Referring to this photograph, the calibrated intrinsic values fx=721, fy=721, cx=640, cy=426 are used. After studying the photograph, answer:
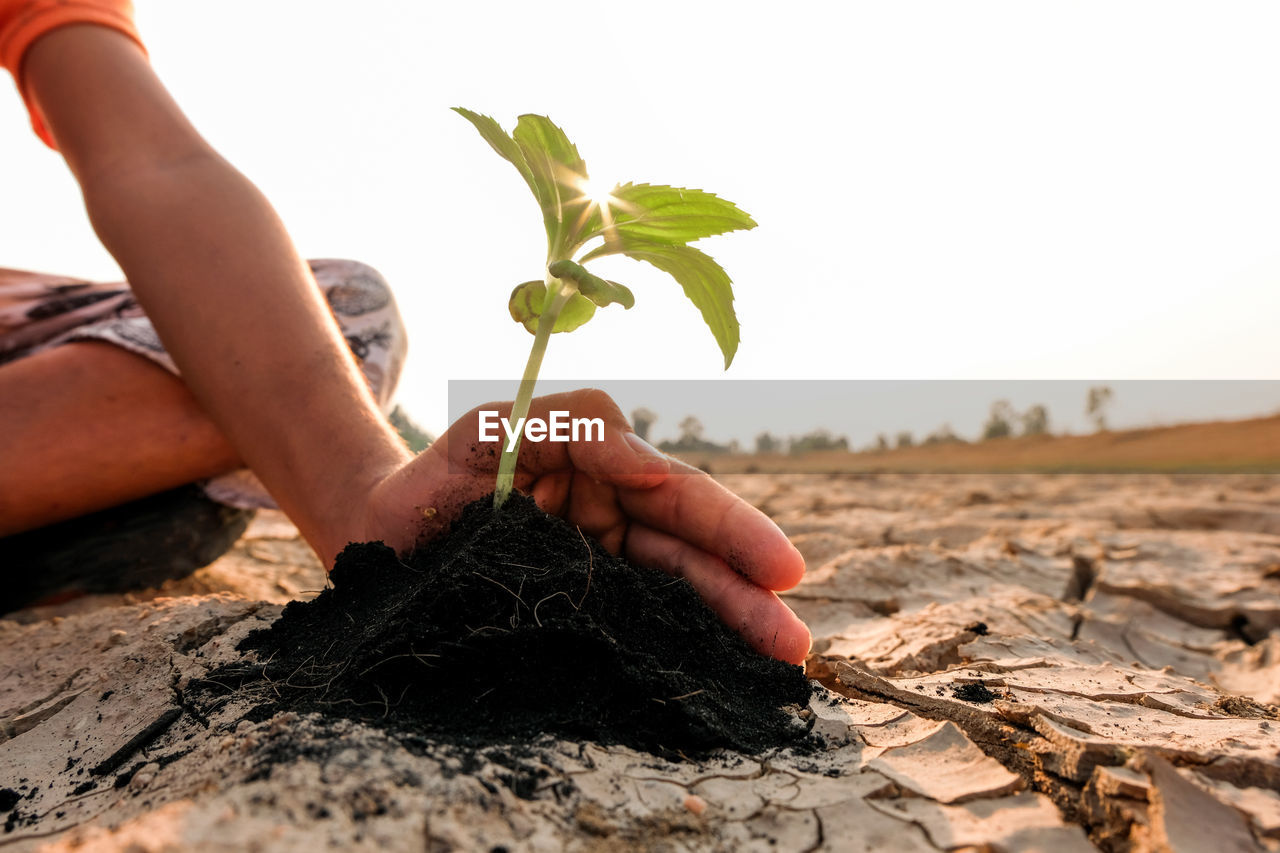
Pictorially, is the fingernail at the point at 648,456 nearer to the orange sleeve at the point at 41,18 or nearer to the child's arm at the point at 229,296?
the child's arm at the point at 229,296

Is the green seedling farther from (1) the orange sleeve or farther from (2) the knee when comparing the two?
(1) the orange sleeve

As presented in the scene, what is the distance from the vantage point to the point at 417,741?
970 mm

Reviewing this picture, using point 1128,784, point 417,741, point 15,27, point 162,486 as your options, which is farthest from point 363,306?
point 1128,784

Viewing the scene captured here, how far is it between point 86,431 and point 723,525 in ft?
7.00

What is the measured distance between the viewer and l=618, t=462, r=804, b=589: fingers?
4.82 feet

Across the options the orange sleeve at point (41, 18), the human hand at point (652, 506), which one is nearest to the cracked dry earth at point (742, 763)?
the human hand at point (652, 506)

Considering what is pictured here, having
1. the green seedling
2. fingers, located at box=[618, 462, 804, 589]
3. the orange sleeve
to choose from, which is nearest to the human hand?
fingers, located at box=[618, 462, 804, 589]

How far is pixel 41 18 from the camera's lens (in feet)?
7.03

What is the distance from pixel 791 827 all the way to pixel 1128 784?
1.57 ft

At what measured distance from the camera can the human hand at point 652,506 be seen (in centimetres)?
148

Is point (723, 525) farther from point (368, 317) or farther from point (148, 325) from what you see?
point (148, 325)

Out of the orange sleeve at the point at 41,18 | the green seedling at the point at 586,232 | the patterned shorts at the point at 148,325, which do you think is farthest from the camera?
the patterned shorts at the point at 148,325

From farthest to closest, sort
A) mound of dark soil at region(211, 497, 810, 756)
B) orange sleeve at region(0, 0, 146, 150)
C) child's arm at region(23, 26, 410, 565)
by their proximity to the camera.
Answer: orange sleeve at region(0, 0, 146, 150) < child's arm at region(23, 26, 410, 565) < mound of dark soil at region(211, 497, 810, 756)

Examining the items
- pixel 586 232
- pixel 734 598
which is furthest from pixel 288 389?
pixel 734 598
